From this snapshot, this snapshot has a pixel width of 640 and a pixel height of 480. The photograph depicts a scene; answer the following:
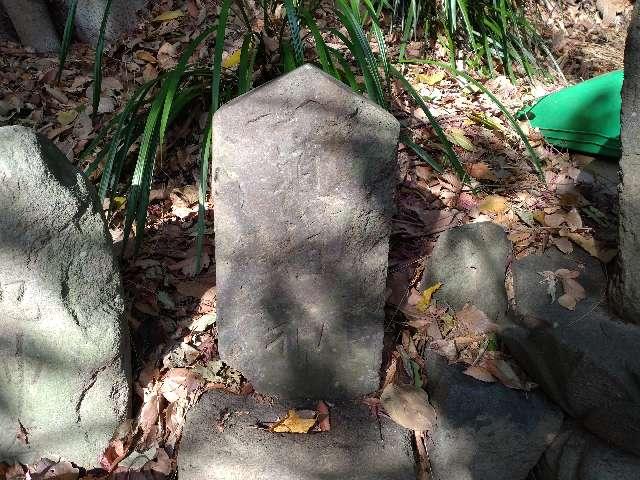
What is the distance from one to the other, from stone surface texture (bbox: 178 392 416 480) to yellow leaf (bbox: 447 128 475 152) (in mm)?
1415

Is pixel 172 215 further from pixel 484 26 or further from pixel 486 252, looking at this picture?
pixel 484 26

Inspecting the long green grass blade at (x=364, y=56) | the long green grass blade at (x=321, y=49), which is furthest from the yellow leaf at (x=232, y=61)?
the long green grass blade at (x=364, y=56)

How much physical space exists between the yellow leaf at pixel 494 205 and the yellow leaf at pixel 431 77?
3.01ft

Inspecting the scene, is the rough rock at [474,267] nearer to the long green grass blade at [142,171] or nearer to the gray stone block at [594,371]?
the gray stone block at [594,371]

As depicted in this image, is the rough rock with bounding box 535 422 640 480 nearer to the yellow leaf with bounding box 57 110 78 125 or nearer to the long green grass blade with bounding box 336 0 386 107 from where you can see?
the long green grass blade with bounding box 336 0 386 107

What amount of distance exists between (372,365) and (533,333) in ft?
1.69

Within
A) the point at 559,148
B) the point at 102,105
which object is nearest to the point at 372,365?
the point at 559,148

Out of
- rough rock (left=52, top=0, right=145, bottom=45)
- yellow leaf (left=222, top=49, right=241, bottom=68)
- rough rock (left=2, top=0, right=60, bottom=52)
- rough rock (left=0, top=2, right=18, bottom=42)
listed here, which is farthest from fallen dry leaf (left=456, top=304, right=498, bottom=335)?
rough rock (left=0, top=2, right=18, bottom=42)

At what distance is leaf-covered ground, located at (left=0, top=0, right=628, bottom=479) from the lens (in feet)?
6.11

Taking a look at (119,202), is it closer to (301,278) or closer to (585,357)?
(301,278)

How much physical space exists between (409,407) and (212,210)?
115 centimetres

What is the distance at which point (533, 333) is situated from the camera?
5.98 feet

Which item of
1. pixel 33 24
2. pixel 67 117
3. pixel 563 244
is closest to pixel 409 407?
pixel 563 244

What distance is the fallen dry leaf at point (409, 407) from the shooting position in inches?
69.9
